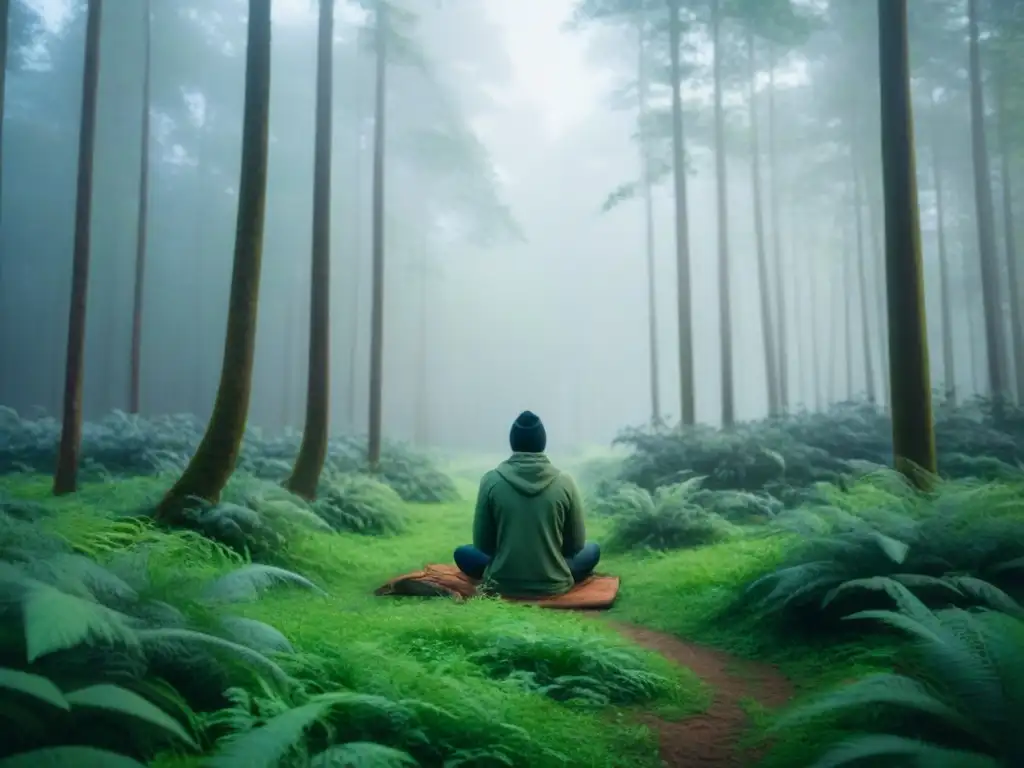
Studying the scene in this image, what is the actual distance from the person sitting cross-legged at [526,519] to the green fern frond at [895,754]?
3.63m

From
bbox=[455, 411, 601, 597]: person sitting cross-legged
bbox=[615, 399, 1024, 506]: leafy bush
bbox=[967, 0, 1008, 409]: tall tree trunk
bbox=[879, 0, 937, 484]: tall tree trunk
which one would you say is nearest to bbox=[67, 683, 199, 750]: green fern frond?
bbox=[455, 411, 601, 597]: person sitting cross-legged

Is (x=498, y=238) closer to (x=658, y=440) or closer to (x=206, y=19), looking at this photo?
(x=658, y=440)

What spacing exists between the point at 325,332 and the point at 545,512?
725cm

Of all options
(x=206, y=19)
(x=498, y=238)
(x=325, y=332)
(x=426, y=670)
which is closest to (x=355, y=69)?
(x=206, y=19)

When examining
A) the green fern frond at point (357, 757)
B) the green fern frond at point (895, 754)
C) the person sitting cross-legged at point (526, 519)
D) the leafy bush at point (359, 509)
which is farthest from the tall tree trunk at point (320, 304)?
the green fern frond at point (895, 754)

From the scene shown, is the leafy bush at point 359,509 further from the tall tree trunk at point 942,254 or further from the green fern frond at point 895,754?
the tall tree trunk at point 942,254

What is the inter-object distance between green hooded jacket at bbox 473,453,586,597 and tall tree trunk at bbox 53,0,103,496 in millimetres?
8678

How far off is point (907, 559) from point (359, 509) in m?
8.63

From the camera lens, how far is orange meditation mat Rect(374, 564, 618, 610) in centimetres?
611

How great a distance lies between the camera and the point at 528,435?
20.7ft

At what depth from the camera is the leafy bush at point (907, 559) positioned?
4.52 meters

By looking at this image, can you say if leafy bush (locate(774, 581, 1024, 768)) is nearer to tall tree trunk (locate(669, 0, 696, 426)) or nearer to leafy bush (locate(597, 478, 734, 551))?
Result: leafy bush (locate(597, 478, 734, 551))

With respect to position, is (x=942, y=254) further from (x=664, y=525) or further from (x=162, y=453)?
(x=162, y=453)

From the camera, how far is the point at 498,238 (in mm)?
25812
